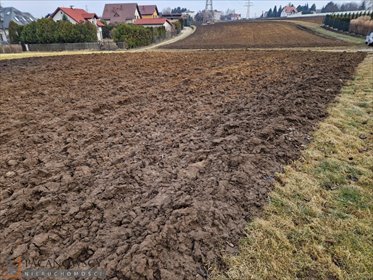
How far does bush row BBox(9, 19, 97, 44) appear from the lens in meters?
34.9

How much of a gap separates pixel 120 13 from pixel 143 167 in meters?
69.9

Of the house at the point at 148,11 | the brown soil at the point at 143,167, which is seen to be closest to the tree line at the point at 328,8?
the house at the point at 148,11

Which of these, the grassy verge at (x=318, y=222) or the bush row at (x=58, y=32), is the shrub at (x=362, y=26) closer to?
the bush row at (x=58, y=32)

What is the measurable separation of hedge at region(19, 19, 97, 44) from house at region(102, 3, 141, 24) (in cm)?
3110

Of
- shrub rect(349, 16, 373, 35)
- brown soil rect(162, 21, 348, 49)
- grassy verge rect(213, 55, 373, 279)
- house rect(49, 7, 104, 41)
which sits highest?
house rect(49, 7, 104, 41)

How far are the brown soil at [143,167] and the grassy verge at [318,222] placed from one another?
225mm

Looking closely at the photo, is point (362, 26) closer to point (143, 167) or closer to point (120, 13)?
point (143, 167)

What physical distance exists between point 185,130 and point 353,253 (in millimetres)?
3952

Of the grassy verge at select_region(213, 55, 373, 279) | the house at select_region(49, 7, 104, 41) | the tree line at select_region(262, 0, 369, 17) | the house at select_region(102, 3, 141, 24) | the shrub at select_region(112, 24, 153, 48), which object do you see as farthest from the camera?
the tree line at select_region(262, 0, 369, 17)

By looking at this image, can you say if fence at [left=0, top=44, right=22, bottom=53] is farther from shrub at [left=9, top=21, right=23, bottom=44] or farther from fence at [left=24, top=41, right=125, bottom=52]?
shrub at [left=9, top=21, right=23, bottom=44]

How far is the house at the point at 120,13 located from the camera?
64.6 m

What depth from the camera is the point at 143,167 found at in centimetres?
455

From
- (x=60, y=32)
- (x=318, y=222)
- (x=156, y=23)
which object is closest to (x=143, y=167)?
(x=318, y=222)

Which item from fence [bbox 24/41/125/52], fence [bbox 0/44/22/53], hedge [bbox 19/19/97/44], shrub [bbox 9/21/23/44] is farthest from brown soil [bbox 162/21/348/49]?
shrub [bbox 9/21/23/44]
